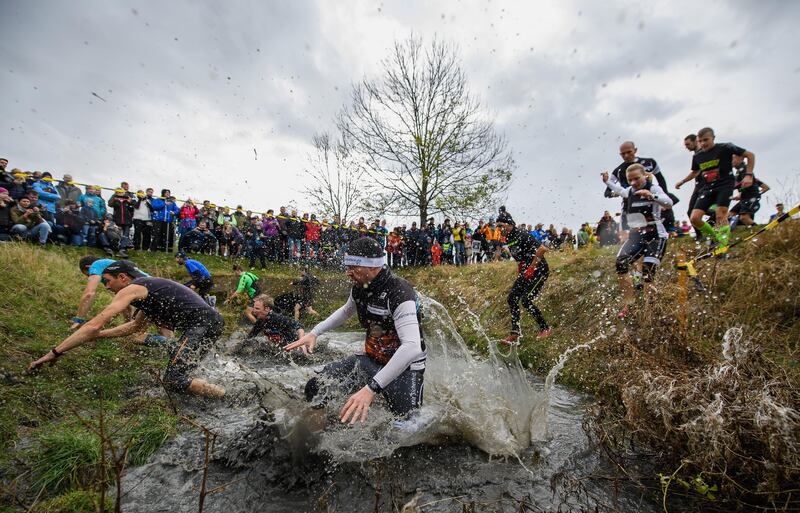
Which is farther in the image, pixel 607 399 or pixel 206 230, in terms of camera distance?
pixel 206 230

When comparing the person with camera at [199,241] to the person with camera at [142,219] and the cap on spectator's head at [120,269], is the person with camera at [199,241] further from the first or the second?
the cap on spectator's head at [120,269]

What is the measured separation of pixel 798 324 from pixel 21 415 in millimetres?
8466

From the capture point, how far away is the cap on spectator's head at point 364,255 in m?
3.55

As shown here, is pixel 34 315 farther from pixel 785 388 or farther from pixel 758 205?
pixel 758 205

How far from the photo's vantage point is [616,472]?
10.4 feet

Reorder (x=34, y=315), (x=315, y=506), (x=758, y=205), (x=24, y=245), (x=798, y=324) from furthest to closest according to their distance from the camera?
(x=24, y=245)
(x=758, y=205)
(x=34, y=315)
(x=798, y=324)
(x=315, y=506)

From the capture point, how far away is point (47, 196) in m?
10.4

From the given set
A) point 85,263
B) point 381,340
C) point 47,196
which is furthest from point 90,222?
point 381,340

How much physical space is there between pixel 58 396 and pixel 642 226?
7.87 meters

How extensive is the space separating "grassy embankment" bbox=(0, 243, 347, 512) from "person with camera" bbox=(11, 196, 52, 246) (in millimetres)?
1041

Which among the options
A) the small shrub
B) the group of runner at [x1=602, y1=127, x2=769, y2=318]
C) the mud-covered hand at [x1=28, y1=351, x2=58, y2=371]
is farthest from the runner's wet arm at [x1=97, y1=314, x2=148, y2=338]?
the group of runner at [x1=602, y1=127, x2=769, y2=318]

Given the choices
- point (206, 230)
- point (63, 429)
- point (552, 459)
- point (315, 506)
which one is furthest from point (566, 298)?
point (206, 230)

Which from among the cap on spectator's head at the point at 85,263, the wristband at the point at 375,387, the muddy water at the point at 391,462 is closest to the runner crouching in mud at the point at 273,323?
the cap on spectator's head at the point at 85,263

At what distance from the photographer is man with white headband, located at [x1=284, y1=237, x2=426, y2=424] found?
337cm
